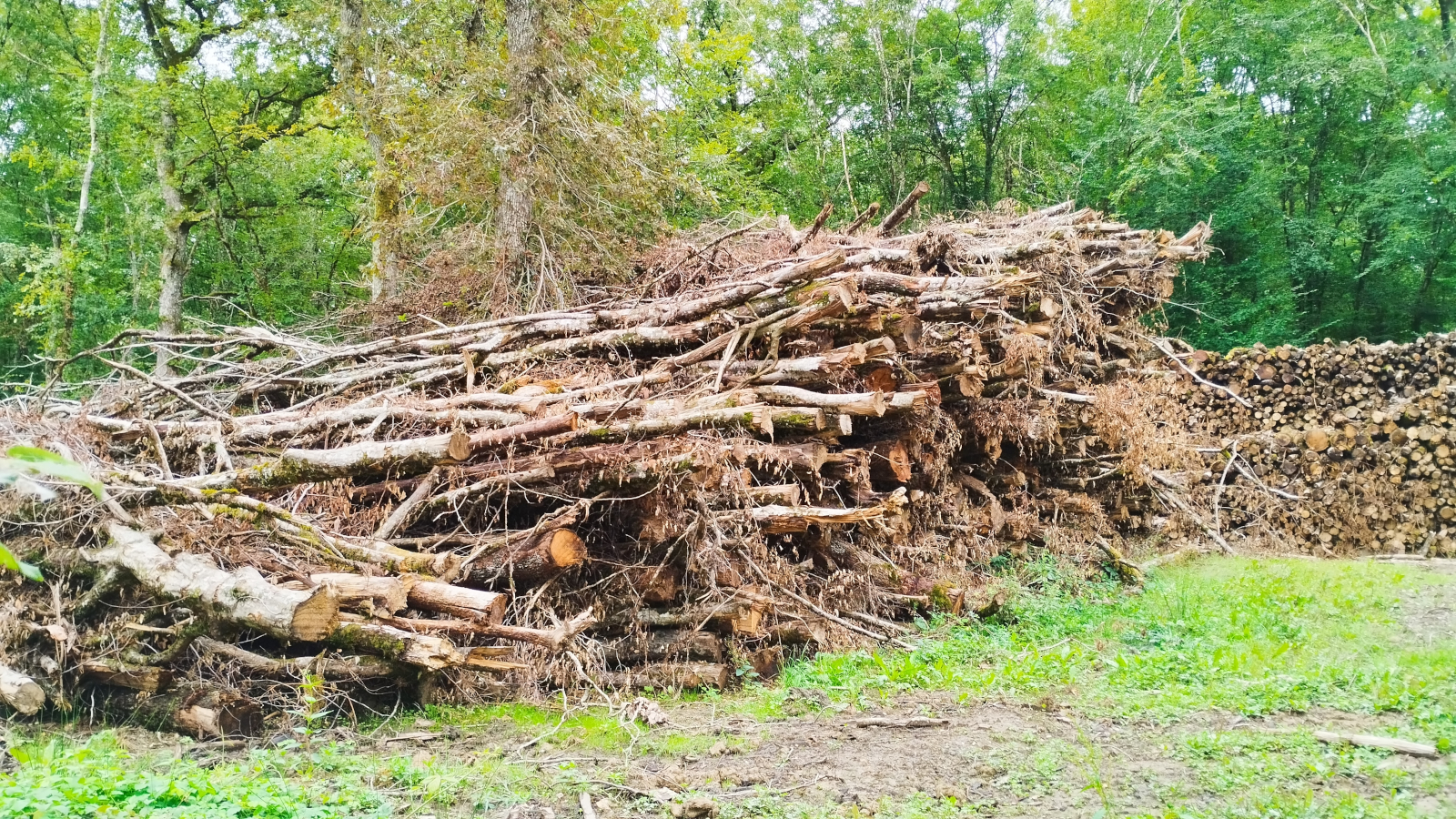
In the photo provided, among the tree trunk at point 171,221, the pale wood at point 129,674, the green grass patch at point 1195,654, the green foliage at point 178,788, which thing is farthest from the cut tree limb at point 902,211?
the tree trunk at point 171,221

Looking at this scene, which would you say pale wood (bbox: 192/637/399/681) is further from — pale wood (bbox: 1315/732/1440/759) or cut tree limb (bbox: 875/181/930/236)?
cut tree limb (bbox: 875/181/930/236)

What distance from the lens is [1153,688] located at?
14.7 feet

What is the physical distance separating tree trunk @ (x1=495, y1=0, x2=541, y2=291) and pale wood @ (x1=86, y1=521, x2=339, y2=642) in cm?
546

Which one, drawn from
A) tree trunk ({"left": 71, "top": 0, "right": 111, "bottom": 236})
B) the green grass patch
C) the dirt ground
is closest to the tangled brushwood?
the green grass patch

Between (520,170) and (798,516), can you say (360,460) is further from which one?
(520,170)

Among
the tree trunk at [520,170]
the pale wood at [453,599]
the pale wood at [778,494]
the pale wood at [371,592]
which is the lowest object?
the pale wood at [453,599]

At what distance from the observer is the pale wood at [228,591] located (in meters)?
4.03

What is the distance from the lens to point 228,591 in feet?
13.8

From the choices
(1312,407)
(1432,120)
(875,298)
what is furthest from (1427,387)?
(1432,120)

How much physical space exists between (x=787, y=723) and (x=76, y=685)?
3.84 m

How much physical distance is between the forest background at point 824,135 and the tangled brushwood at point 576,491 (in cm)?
532

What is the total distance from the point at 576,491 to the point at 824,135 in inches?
625

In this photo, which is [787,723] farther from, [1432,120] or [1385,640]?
[1432,120]

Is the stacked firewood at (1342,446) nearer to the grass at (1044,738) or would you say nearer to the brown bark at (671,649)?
the grass at (1044,738)
